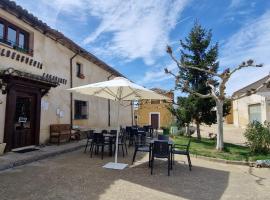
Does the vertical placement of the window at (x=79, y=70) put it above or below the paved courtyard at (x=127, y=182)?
above

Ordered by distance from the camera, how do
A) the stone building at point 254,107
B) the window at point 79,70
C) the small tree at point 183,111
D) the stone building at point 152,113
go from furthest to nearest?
the stone building at point 152,113
the stone building at point 254,107
the small tree at point 183,111
the window at point 79,70

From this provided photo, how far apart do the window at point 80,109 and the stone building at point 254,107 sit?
457 inches

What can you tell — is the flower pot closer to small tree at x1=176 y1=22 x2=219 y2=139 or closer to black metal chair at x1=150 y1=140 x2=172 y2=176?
black metal chair at x1=150 y1=140 x2=172 y2=176

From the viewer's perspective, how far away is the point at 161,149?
7.32 meters

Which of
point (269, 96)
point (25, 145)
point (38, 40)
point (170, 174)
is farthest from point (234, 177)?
point (269, 96)

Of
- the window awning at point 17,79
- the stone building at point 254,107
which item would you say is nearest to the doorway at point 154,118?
the stone building at point 254,107

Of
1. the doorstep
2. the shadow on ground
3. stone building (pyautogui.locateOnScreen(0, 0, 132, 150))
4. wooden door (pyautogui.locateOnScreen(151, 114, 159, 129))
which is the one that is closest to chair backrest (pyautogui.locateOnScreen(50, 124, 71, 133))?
stone building (pyautogui.locateOnScreen(0, 0, 132, 150))

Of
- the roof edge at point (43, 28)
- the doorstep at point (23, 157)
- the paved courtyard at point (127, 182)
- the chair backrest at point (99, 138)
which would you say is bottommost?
the paved courtyard at point (127, 182)

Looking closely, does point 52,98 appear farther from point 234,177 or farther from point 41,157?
point 234,177

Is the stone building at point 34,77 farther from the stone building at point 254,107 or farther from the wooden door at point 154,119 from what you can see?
the wooden door at point 154,119

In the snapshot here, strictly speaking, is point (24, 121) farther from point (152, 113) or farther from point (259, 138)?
point (152, 113)

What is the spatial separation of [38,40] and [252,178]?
31.1ft

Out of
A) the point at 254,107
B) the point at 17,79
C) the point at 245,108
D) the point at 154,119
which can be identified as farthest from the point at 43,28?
the point at 245,108

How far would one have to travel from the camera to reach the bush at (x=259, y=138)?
10.4 metres
